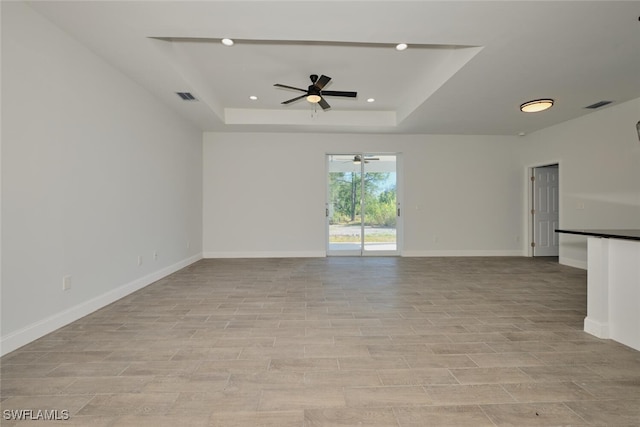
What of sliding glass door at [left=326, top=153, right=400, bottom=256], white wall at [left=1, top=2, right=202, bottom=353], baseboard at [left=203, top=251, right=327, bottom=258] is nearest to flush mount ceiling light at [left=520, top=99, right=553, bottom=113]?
sliding glass door at [left=326, top=153, right=400, bottom=256]

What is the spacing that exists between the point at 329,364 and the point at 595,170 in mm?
5903

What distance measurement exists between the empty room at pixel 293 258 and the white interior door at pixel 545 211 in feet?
1.17

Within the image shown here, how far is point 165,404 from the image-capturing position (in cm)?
159

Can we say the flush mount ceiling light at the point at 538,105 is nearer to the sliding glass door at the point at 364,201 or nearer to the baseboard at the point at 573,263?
the sliding glass door at the point at 364,201

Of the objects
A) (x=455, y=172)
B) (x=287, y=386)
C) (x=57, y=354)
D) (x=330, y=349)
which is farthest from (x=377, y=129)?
(x=57, y=354)

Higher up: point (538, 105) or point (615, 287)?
point (538, 105)

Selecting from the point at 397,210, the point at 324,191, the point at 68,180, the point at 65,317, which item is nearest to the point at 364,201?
the point at 397,210

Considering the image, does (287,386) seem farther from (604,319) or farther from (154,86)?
(154,86)

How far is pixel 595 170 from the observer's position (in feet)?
16.0

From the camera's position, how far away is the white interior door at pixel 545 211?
6.38 m

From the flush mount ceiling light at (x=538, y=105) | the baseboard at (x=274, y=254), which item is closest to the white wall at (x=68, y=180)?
the baseboard at (x=274, y=254)

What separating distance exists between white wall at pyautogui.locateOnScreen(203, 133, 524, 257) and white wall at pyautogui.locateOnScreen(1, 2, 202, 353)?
197cm

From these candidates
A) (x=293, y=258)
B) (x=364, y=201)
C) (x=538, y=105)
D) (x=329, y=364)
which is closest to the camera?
(x=329, y=364)

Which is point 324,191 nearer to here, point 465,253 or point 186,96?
point 186,96
